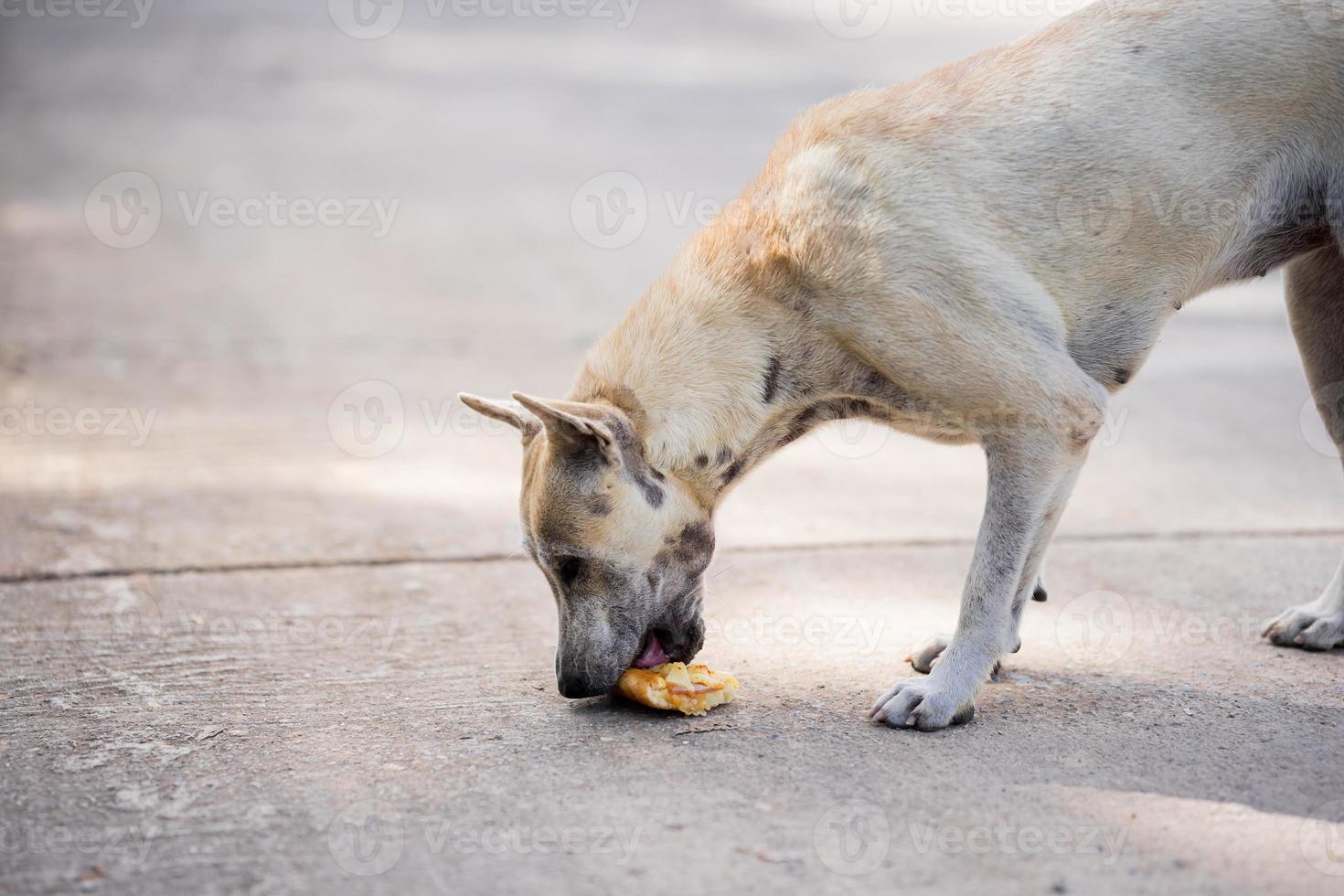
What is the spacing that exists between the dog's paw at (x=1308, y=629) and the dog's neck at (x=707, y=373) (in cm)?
173

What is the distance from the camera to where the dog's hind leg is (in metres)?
4.20

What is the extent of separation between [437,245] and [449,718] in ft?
28.3

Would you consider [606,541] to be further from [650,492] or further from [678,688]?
[678,688]

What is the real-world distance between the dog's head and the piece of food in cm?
5

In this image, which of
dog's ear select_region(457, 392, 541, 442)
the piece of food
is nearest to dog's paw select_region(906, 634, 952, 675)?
the piece of food

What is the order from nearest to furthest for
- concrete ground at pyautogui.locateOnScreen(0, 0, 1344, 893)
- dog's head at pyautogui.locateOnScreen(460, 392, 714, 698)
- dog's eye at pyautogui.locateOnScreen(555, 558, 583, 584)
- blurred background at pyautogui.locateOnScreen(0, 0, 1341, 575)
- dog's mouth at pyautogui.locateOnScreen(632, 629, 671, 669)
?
concrete ground at pyautogui.locateOnScreen(0, 0, 1344, 893) < dog's head at pyautogui.locateOnScreen(460, 392, 714, 698) < dog's eye at pyautogui.locateOnScreen(555, 558, 583, 584) < dog's mouth at pyautogui.locateOnScreen(632, 629, 671, 669) < blurred background at pyautogui.locateOnScreen(0, 0, 1341, 575)

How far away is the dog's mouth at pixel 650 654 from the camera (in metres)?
3.75

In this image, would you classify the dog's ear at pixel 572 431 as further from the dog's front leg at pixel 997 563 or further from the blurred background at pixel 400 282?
the blurred background at pixel 400 282

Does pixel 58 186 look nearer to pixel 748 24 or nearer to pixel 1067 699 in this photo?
pixel 748 24

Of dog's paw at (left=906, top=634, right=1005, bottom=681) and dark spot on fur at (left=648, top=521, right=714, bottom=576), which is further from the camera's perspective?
dog's paw at (left=906, top=634, right=1005, bottom=681)

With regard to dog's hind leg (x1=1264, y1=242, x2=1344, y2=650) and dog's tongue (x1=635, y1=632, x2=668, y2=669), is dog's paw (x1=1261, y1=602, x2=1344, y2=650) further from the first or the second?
dog's tongue (x1=635, y1=632, x2=668, y2=669)

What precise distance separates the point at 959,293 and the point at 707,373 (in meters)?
0.72

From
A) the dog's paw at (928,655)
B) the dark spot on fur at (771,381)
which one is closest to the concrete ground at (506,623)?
the dog's paw at (928,655)

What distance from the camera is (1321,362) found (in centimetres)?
434
